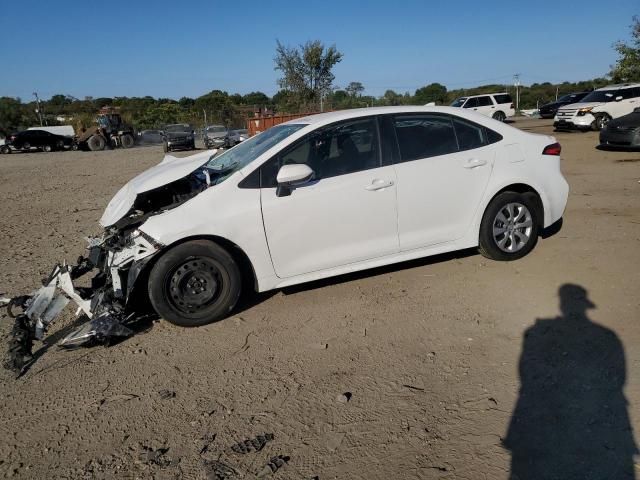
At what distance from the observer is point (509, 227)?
5059 millimetres

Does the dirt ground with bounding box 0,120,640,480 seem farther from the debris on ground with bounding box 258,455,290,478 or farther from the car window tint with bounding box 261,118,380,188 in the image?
the car window tint with bounding box 261,118,380,188

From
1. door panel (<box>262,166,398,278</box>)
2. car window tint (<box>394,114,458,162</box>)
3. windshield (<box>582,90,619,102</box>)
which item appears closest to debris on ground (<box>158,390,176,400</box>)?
door panel (<box>262,166,398,278</box>)

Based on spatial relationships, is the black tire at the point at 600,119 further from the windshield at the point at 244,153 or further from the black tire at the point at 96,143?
the black tire at the point at 96,143

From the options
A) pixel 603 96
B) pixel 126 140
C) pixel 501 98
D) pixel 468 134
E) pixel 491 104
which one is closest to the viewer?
pixel 468 134

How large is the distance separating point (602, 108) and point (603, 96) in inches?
32.7

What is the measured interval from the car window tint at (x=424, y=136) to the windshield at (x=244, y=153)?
3.12ft

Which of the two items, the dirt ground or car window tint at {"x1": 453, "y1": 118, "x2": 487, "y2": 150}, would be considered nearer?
the dirt ground

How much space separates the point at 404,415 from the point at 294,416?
Answer: 0.67m

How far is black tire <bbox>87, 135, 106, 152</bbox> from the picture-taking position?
30.8 meters

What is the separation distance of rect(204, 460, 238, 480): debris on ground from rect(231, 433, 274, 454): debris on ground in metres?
0.12

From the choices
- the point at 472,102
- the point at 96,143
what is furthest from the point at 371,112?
the point at 96,143

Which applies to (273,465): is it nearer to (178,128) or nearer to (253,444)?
(253,444)

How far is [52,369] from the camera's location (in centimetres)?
366

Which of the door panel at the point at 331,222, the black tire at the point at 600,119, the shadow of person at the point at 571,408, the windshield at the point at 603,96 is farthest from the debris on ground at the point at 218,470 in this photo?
the windshield at the point at 603,96
